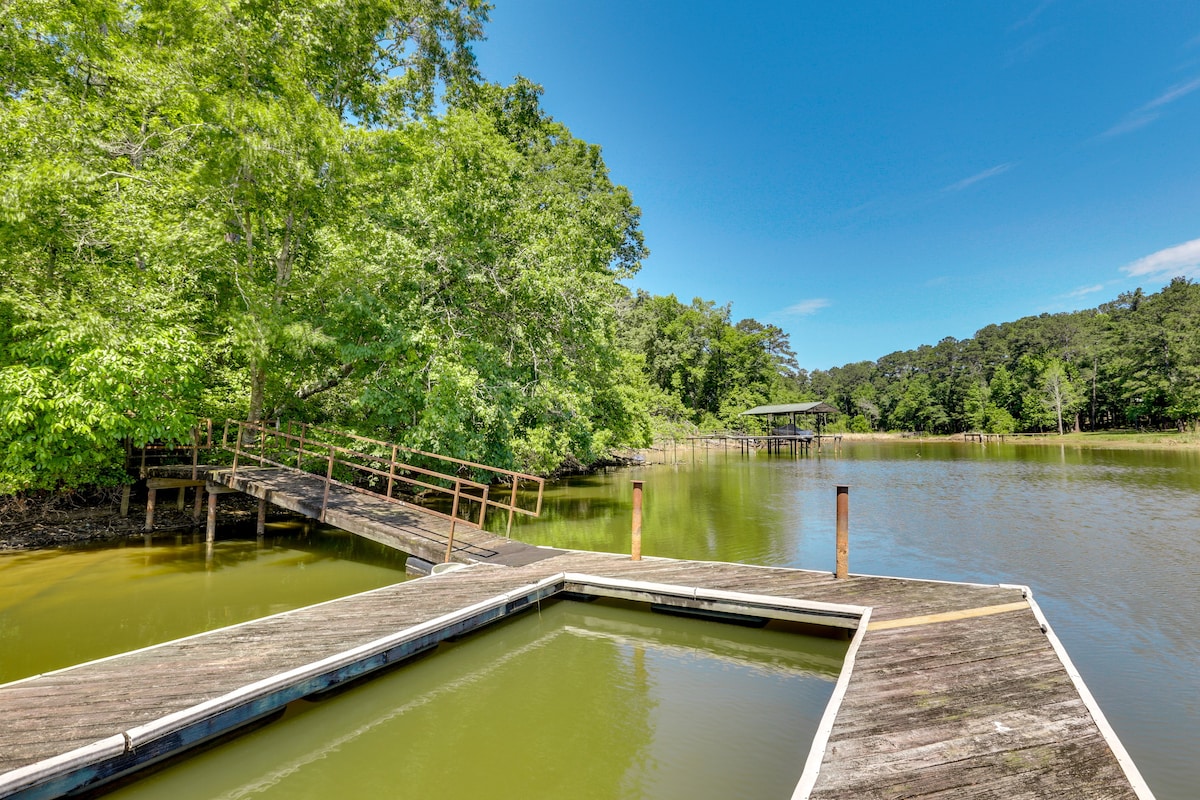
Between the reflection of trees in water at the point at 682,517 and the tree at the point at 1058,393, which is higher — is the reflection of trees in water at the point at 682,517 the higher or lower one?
the lower one

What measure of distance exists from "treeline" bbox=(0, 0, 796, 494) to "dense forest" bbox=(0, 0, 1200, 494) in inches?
2.2

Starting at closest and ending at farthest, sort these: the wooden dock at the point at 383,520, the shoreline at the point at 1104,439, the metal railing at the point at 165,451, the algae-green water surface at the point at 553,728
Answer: the algae-green water surface at the point at 553,728 < the wooden dock at the point at 383,520 < the metal railing at the point at 165,451 < the shoreline at the point at 1104,439

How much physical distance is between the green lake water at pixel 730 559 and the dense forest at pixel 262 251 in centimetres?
274

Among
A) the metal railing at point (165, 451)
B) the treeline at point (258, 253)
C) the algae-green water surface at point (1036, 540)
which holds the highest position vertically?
the treeline at point (258, 253)

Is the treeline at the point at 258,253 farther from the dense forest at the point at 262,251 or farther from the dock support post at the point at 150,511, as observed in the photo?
the dock support post at the point at 150,511

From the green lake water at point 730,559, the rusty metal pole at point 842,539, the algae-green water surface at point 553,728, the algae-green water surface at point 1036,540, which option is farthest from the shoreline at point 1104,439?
the algae-green water surface at point 553,728

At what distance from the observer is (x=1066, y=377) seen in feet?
208

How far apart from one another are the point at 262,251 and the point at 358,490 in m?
6.31

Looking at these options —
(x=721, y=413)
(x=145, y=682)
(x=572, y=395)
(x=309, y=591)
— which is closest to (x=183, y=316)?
(x=309, y=591)

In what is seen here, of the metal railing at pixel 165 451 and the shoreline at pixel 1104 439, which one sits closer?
the metal railing at pixel 165 451

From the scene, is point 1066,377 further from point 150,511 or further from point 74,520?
point 74,520

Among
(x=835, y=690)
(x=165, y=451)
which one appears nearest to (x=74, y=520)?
(x=165, y=451)

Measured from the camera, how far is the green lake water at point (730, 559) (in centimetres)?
481

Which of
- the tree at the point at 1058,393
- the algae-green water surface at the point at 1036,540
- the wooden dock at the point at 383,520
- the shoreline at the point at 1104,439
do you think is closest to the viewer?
the algae-green water surface at the point at 1036,540
